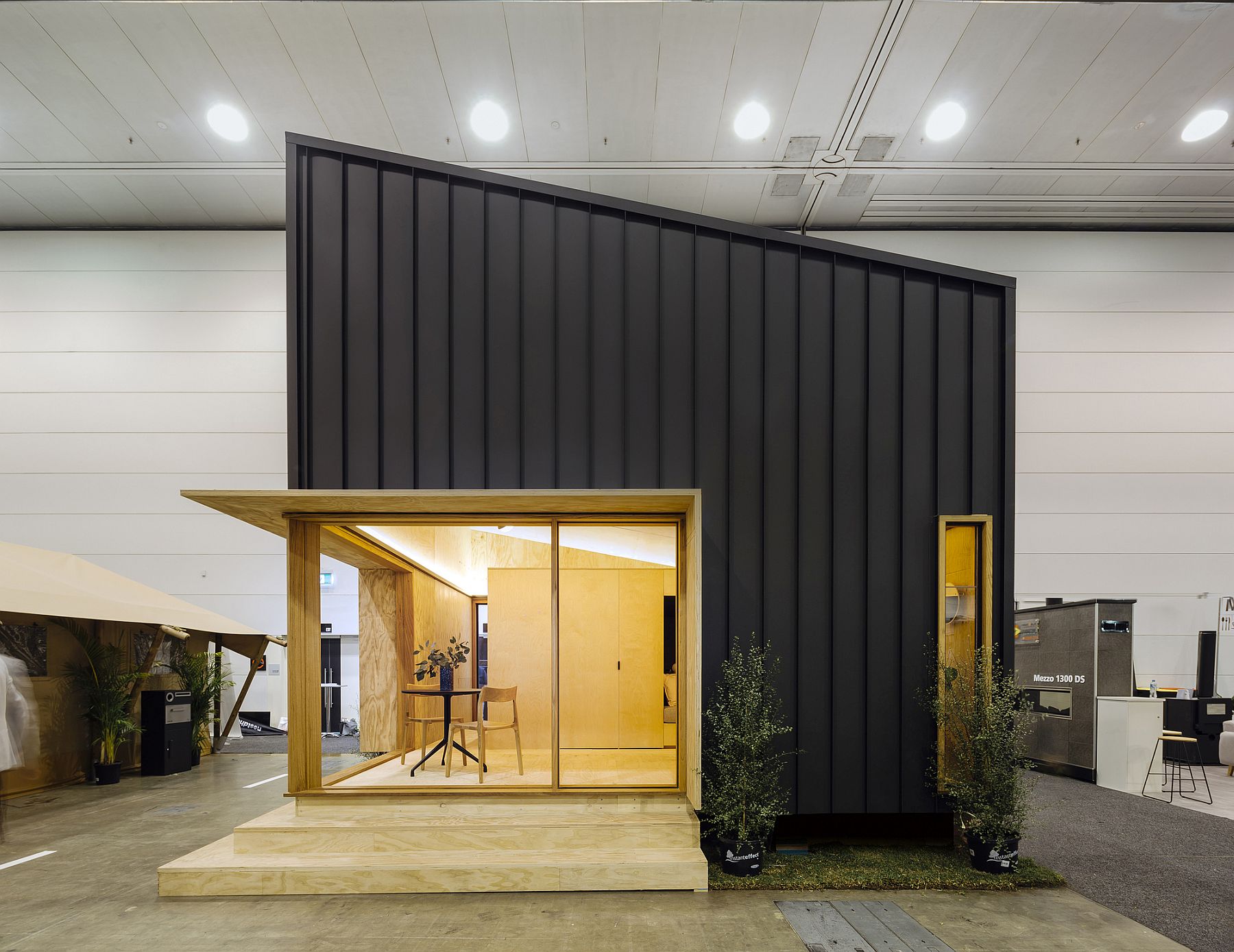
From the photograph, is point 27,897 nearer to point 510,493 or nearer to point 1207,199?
point 510,493

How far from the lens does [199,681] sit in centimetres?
1216

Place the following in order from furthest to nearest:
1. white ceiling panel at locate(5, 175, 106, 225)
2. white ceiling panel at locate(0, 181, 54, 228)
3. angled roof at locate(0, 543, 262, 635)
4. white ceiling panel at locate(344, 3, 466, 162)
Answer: white ceiling panel at locate(0, 181, 54, 228)
white ceiling panel at locate(5, 175, 106, 225)
white ceiling panel at locate(344, 3, 466, 162)
angled roof at locate(0, 543, 262, 635)

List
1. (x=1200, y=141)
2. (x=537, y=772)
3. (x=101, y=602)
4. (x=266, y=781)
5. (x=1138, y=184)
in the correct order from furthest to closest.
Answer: (x=1138, y=184) → (x=1200, y=141) → (x=266, y=781) → (x=101, y=602) → (x=537, y=772)

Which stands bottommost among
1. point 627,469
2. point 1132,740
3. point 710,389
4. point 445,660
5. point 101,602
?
point 1132,740

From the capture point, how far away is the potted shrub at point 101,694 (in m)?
10.4

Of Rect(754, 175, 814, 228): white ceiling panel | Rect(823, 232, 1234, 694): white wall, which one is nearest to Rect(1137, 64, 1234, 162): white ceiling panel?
Rect(823, 232, 1234, 694): white wall

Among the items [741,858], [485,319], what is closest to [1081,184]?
[485,319]

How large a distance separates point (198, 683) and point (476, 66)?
9661mm

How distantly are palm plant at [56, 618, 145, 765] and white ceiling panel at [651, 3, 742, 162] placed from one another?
10.2 metres

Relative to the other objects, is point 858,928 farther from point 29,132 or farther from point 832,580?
point 29,132

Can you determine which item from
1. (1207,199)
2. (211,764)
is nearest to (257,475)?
(211,764)

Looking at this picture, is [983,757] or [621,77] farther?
[621,77]

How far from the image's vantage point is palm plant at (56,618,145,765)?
10430 millimetres

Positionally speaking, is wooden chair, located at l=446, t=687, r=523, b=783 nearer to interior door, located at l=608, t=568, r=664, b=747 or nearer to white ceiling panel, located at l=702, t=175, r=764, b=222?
interior door, located at l=608, t=568, r=664, b=747
